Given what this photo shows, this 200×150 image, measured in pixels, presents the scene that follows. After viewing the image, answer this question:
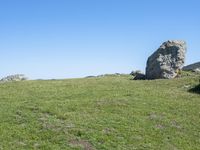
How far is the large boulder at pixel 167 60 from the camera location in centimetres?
5459

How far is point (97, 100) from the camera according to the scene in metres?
36.0

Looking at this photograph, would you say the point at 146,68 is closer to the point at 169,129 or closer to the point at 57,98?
the point at 57,98

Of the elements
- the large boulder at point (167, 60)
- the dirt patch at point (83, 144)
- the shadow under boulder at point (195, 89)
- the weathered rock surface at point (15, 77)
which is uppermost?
the large boulder at point (167, 60)

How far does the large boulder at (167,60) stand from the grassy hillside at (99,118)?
38.0ft

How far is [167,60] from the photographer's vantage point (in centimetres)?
5616

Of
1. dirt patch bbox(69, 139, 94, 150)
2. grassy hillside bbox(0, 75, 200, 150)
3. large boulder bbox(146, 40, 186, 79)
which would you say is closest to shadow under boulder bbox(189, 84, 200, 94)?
grassy hillside bbox(0, 75, 200, 150)

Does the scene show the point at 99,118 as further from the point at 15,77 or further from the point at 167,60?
the point at 15,77

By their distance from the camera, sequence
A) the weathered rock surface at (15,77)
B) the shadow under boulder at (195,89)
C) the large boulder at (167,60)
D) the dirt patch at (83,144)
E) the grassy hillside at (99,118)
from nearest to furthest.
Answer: the dirt patch at (83,144), the grassy hillside at (99,118), the shadow under boulder at (195,89), the large boulder at (167,60), the weathered rock surface at (15,77)

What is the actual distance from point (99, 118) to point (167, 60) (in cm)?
2739

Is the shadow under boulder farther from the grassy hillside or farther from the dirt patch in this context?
the dirt patch

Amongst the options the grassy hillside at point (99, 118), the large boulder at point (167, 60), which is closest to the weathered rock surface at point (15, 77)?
the large boulder at point (167, 60)

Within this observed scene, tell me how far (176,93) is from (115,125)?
1368 centimetres

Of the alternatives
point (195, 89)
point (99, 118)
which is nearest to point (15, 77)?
point (195, 89)

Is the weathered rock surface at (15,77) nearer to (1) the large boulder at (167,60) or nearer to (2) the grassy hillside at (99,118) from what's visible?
(1) the large boulder at (167,60)
